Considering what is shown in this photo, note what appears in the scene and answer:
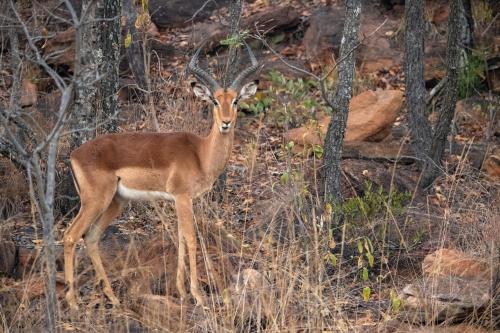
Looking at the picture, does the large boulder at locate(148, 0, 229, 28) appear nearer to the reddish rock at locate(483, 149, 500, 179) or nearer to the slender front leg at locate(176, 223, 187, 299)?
the reddish rock at locate(483, 149, 500, 179)

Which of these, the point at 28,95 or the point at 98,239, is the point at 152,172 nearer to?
the point at 98,239

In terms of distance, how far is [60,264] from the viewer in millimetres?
8219

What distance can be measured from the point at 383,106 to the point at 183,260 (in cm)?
497

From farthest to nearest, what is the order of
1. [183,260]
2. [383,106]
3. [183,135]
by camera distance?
[383,106], [183,135], [183,260]

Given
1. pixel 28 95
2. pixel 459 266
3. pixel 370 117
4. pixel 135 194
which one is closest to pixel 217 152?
pixel 135 194

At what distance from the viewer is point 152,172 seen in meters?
8.09

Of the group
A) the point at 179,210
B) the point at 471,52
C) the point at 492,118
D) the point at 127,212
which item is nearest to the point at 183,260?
the point at 179,210

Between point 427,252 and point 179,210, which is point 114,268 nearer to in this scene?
point 179,210

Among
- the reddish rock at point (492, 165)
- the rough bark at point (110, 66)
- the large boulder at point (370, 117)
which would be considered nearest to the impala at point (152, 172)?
the rough bark at point (110, 66)

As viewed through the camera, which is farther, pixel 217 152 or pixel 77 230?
pixel 217 152

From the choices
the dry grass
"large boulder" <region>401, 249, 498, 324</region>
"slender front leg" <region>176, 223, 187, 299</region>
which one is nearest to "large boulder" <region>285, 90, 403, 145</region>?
the dry grass

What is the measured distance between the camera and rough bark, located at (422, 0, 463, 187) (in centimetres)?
1027

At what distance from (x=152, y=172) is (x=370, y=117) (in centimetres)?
449

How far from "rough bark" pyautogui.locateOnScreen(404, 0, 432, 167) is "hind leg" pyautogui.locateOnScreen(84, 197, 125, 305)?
4028mm
